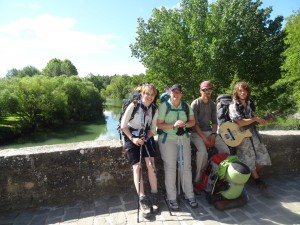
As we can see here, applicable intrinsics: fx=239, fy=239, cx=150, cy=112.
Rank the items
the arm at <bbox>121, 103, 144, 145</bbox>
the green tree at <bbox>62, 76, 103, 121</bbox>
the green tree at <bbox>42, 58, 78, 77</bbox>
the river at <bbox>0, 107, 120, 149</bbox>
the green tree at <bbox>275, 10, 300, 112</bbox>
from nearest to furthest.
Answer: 1. the arm at <bbox>121, 103, 144, 145</bbox>
2. the green tree at <bbox>275, 10, 300, 112</bbox>
3. the river at <bbox>0, 107, 120, 149</bbox>
4. the green tree at <bbox>62, 76, 103, 121</bbox>
5. the green tree at <bbox>42, 58, 78, 77</bbox>

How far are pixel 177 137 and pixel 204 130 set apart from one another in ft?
2.36

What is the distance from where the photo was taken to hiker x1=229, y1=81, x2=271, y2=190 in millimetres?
3947

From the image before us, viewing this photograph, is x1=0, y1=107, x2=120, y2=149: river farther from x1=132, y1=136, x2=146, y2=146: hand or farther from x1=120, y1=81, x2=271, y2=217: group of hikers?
x1=132, y1=136, x2=146, y2=146: hand

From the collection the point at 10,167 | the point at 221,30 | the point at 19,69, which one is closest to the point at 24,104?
the point at 221,30

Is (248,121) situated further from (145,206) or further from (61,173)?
(61,173)

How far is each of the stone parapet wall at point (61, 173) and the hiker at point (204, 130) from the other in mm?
669

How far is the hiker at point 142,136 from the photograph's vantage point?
3455mm

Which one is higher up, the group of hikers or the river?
the group of hikers

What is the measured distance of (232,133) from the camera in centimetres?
409

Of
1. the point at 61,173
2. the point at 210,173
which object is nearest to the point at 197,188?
the point at 210,173

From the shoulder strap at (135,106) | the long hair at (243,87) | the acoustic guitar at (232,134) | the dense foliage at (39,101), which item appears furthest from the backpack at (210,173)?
the dense foliage at (39,101)

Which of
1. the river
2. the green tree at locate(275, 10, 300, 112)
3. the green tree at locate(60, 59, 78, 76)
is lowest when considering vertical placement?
the river

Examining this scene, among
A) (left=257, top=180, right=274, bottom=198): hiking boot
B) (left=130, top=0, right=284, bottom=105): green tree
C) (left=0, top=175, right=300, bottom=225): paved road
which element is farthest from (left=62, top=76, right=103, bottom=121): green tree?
(left=257, top=180, right=274, bottom=198): hiking boot

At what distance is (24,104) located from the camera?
37094 millimetres
